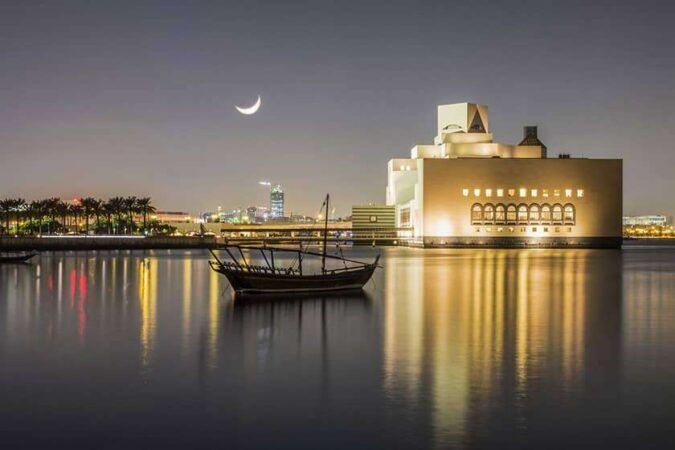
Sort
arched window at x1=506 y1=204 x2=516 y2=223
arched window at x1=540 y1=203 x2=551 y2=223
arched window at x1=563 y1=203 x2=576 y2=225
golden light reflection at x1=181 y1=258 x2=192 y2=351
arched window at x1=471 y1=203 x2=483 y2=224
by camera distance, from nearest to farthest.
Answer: golden light reflection at x1=181 y1=258 x2=192 y2=351
arched window at x1=563 y1=203 x2=576 y2=225
arched window at x1=471 y1=203 x2=483 y2=224
arched window at x1=540 y1=203 x2=551 y2=223
arched window at x1=506 y1=204 x2=516 y2=223

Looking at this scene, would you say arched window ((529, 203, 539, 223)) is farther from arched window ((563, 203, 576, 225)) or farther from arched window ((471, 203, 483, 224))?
arched window ((471, 203, 483, 224))

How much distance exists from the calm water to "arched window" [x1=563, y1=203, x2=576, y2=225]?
9379 centimetres

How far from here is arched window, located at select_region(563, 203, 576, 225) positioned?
119500 millimetres

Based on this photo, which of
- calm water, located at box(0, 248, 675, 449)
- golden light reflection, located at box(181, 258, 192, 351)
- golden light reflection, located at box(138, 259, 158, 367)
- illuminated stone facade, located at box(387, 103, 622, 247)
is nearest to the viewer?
calm water, located at box(0, 248, 675, 449)

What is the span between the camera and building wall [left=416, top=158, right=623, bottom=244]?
119 metres

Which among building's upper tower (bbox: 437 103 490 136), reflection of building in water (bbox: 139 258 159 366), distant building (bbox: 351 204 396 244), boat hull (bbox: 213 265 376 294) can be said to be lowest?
reflection of building in water (bbox: 139 258 159 366)

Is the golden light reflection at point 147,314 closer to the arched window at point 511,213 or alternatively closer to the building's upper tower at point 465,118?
the arched window at point 511,213

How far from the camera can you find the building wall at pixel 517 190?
391 feet

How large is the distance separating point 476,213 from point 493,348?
342ft

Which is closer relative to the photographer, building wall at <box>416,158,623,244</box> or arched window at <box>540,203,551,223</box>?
building wall at <box>416,158,623,244</box>

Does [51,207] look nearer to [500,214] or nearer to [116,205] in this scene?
[116,205]

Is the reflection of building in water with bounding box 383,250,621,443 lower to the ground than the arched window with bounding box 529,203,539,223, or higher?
lower

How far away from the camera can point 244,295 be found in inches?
1200

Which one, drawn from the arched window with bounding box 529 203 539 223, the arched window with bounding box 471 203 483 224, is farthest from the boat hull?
the arched window with bounding box 529 203 539 223
